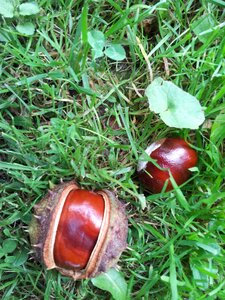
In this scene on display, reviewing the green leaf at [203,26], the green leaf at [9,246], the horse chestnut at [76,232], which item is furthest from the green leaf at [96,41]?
the green leaf at [9,246]

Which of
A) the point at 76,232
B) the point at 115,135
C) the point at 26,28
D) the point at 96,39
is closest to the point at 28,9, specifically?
the point at 26,28

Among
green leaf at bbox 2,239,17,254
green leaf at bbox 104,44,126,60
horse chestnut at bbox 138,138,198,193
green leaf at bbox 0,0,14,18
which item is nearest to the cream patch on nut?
horse chestnut at bbox 138,138,198,193

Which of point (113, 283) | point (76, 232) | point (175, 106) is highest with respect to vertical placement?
point (175, 106)

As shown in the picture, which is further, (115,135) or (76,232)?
(115,135)

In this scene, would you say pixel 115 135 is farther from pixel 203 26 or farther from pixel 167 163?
pixel 203 26

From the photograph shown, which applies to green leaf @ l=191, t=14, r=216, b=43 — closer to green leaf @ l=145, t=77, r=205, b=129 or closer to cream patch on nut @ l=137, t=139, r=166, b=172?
green leaf @ l=145, t=77, r=205, b=129

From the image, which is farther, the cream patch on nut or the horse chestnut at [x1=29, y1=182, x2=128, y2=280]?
the cream patch on nut

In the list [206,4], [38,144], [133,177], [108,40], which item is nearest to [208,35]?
[206,4]
